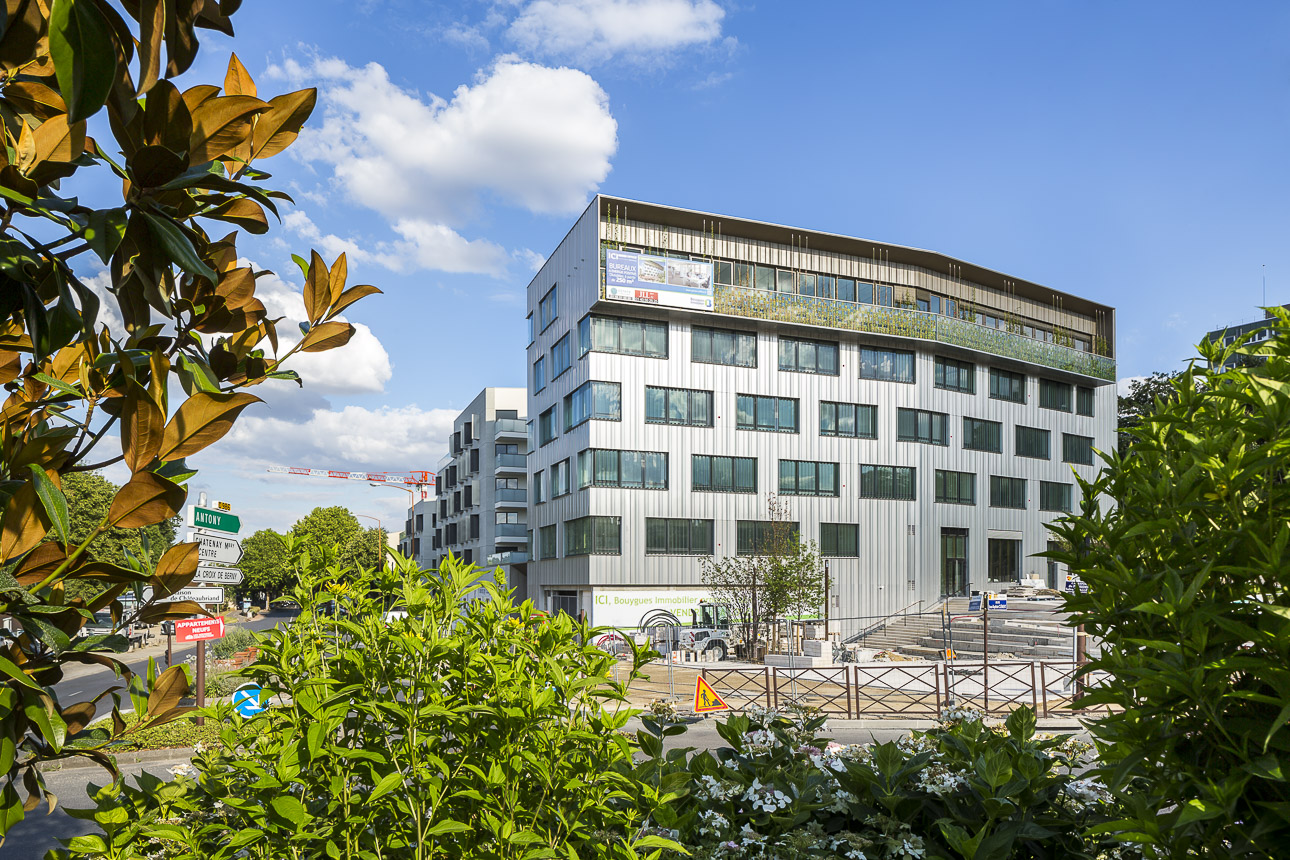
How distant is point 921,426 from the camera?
4078 cm

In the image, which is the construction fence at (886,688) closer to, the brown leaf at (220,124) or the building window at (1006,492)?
the brown leaf at (220,124)

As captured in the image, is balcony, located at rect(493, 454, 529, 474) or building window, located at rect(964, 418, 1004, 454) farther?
balcony, located at rect(493, 454, 529, 474)

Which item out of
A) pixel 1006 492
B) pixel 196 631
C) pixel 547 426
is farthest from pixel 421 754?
pixel 1006 492

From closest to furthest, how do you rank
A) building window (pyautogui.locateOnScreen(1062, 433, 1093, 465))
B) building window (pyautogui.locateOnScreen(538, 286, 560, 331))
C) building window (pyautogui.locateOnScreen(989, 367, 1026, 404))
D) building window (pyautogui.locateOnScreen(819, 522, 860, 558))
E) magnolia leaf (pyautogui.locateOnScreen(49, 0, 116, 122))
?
magnolia leaf (pyautogui.locateOnScreen(49, 0, 116, 122)) < building window (pyautogui.locateOnScreen(819, 522, 860, 558)) < building window (pyautogui.locateOnScreen(538, 286, 560, 331)) < building window (pyautogui.locateOnScreen(989, 367, 1026, 404)) < building window (pyautogui.locateOnScreen(1062, 433, 1093, 465))

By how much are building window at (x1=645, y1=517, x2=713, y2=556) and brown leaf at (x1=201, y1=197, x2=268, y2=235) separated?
33565mm

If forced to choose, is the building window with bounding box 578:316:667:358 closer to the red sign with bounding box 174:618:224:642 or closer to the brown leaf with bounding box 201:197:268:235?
the red sign with bounding box 174:618:224:642

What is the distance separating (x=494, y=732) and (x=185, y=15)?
2.06 metres

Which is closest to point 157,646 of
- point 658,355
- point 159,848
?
point 658,355

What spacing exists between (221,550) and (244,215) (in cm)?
1169

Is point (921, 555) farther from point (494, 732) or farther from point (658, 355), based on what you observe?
point (494, 732)

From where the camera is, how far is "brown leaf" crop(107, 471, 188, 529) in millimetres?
1381

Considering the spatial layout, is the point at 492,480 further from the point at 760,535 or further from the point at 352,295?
the point at 352,295

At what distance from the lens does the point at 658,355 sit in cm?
3584

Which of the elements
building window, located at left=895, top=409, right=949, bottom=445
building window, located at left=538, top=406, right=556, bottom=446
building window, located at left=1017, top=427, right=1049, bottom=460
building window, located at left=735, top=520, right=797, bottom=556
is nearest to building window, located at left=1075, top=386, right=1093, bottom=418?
building window, located at left=1017, top=427, right=1049, bottom=460
